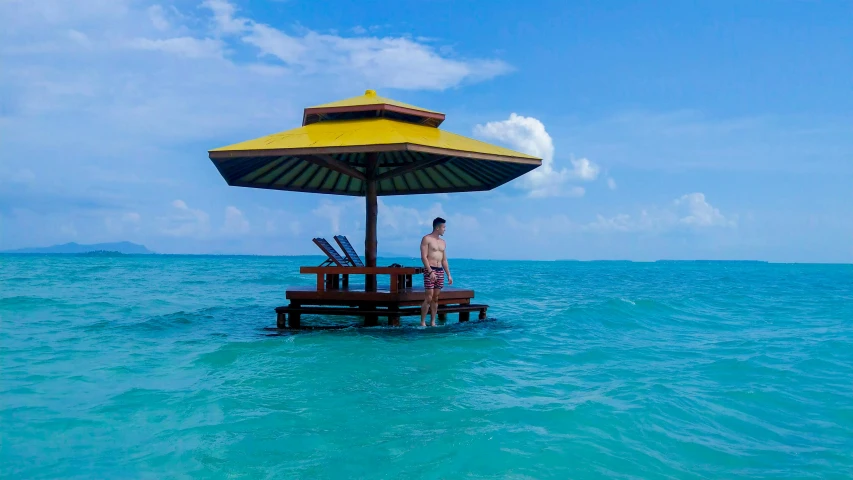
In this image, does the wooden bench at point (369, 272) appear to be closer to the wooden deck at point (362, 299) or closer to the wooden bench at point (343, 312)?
the wooden deck at point (362, 299)

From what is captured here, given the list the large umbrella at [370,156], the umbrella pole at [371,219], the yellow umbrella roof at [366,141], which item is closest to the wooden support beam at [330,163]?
the large umbrella at [370,156]

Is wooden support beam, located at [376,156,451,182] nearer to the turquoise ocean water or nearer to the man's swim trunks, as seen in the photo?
the man's swim trunks

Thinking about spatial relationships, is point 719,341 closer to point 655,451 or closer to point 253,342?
point 655,451

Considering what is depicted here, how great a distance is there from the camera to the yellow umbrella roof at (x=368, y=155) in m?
8.90

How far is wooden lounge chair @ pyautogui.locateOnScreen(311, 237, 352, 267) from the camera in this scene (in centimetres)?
1069

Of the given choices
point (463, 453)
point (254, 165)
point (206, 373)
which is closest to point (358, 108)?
point (254, 165)

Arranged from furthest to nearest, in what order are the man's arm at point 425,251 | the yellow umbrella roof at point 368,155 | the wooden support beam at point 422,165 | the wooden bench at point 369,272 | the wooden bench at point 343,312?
the wooden support beam at point 422,165 → the wooden bench at point 343,312 → the wooden bench at point 369,272 → the man's arm at point 425,251 → the yellow umbrella roof at point 368,155

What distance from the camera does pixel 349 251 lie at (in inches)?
450

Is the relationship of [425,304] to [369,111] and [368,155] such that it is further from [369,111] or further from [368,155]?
[369,111]

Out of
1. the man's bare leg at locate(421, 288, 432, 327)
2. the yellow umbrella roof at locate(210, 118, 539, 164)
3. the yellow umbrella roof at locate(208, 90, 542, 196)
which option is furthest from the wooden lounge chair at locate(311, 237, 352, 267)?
the yellow umbrella roof at locate(210, 118, 539, 164)

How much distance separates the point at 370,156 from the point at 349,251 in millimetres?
1893

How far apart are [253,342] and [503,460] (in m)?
5.88

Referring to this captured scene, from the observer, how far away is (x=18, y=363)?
782cm

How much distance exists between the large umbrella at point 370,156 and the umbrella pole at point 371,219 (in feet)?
0.06
